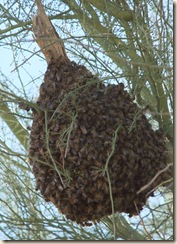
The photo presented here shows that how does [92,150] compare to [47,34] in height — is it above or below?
below

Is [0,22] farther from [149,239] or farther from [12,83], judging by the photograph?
[149,239]

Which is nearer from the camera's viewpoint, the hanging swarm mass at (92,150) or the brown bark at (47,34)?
the hanging swarm mass at (92,150)

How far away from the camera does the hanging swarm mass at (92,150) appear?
Answer: 10.8ft

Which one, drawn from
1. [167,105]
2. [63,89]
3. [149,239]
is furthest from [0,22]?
[149,239]

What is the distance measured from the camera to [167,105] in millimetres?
3678

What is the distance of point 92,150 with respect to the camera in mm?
3307

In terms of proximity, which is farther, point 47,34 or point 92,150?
point 47,34

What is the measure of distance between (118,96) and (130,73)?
228 millimetres

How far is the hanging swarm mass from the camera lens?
3305mm

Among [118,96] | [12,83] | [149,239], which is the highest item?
[12,83]

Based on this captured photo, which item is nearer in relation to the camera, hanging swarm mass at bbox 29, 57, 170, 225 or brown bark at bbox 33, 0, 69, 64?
hanging swarm mass at bbox 29, 57, 170, 225

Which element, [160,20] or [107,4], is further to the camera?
[107,4]

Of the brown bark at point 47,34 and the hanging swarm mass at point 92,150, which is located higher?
the brown bark at point 47,34

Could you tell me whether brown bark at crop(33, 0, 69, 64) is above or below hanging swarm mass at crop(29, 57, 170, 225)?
above
